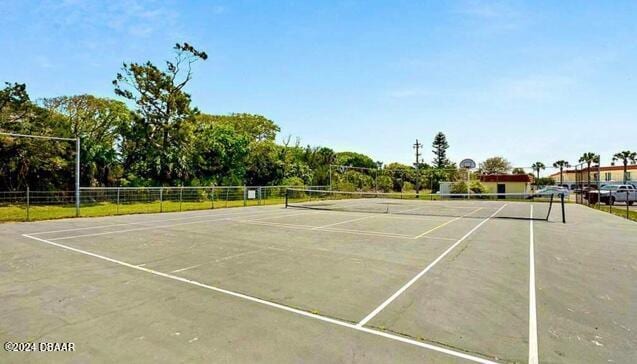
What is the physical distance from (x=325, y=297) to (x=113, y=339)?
284 cm

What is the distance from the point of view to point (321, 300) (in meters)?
5.52

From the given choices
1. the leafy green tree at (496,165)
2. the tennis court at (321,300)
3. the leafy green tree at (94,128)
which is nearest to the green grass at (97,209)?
the leafy green tree at (94,128)

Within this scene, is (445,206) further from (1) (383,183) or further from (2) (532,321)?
(2) (532,321)

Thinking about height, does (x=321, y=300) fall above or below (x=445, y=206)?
below

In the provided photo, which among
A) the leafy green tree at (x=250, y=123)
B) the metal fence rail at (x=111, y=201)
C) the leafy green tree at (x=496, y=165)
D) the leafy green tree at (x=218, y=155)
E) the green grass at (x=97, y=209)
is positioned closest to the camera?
the green grass at (x=97, y=209)

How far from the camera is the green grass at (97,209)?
18.3 metres

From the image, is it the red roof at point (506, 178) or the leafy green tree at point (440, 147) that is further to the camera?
the leafy green tree at point (440, 147)

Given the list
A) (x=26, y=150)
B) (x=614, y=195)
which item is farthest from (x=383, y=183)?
(x=26, y=150)

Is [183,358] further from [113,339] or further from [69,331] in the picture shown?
[69,331]

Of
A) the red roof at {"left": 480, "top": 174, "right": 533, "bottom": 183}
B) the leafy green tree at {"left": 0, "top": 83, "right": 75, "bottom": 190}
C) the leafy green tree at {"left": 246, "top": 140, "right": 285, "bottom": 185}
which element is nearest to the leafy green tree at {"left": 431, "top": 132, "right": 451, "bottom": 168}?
the red roof at {"left": 480, "top": 174, "right": 533, "bottom": 183}

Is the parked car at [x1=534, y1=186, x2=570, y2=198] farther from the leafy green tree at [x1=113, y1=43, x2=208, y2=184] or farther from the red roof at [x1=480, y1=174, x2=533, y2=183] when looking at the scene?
the leafy green tree at [x1=113, y1=43, x2=208, y2=184]

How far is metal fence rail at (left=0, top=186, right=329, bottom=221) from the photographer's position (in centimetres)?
1920

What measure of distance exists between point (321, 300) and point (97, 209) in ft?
66.9

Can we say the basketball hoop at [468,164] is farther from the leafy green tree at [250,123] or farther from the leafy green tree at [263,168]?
the leafy green tree at [250,123]
